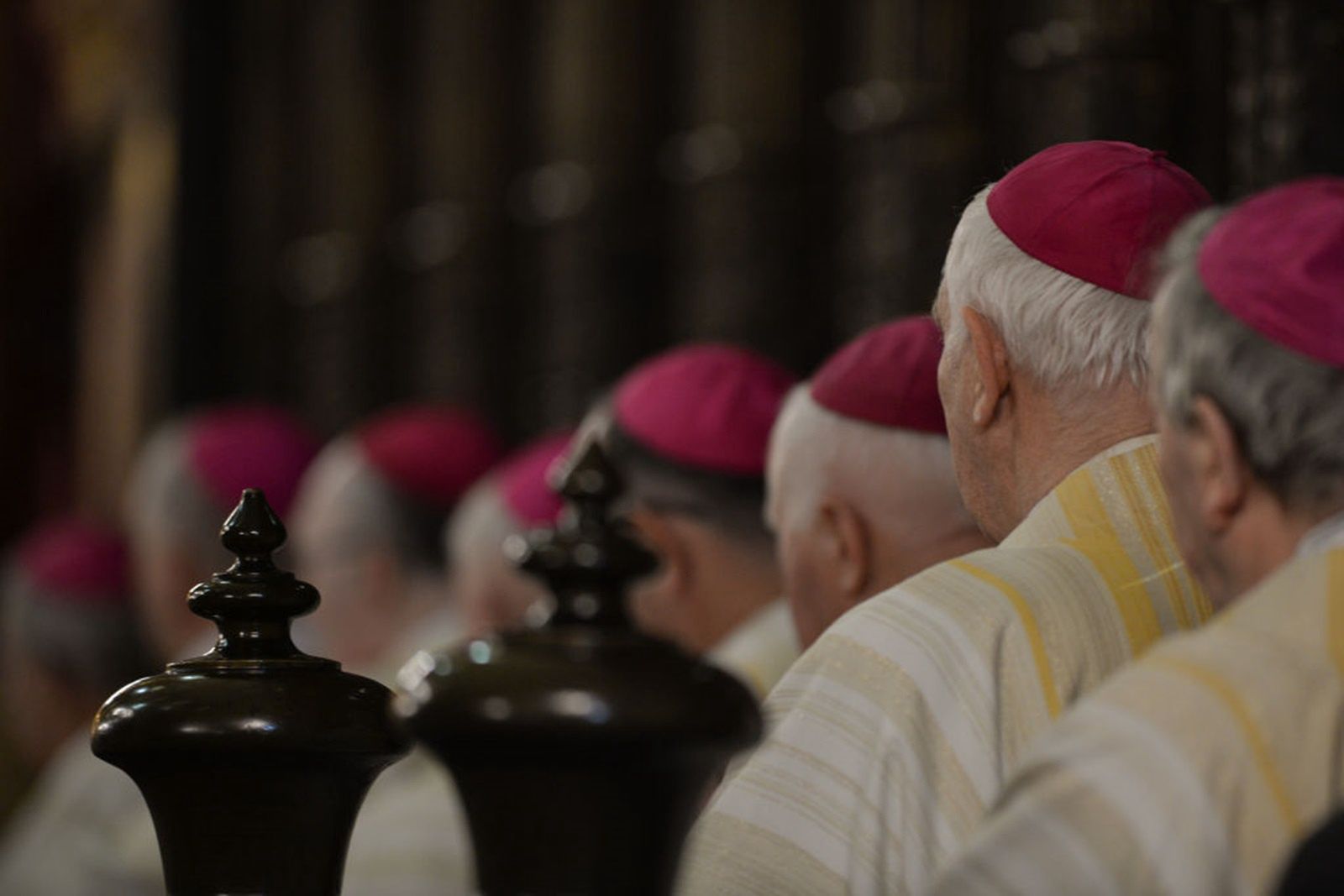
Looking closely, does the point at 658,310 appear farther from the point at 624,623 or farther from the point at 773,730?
the point at 624,623

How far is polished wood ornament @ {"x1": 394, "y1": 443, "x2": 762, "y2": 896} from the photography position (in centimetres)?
194

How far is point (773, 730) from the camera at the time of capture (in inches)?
106

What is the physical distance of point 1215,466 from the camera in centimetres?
215

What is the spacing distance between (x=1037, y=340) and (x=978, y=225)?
166 mm

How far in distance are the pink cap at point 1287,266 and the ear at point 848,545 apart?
4.50 feet

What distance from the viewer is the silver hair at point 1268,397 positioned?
2.09m

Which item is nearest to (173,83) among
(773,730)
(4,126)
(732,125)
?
(4,126)

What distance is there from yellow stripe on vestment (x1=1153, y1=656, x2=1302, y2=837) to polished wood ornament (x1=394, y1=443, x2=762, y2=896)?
372mm

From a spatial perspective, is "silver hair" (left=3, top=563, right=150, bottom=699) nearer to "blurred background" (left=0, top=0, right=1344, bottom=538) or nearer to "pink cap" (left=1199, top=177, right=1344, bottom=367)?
"blurred background" (left=0, top=0, right=1344, bottom=538)

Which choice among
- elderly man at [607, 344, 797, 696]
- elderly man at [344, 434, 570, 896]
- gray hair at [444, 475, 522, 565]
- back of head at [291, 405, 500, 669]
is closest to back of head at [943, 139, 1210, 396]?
elderly man at [607, 344, 797, 696]

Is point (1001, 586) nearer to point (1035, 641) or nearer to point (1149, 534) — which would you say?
point (1035, 641)

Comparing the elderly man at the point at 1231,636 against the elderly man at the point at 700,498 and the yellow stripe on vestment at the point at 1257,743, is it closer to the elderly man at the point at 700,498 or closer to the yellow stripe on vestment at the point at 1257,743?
the yellow stripe on vestment at the point at 1257,743

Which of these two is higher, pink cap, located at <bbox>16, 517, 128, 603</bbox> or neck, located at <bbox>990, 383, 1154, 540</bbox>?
neck, located at <bbox>990, 383, 1154, 540</bbox>

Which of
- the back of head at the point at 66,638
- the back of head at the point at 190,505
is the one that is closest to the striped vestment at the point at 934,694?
the back of head at the point at 190,505
